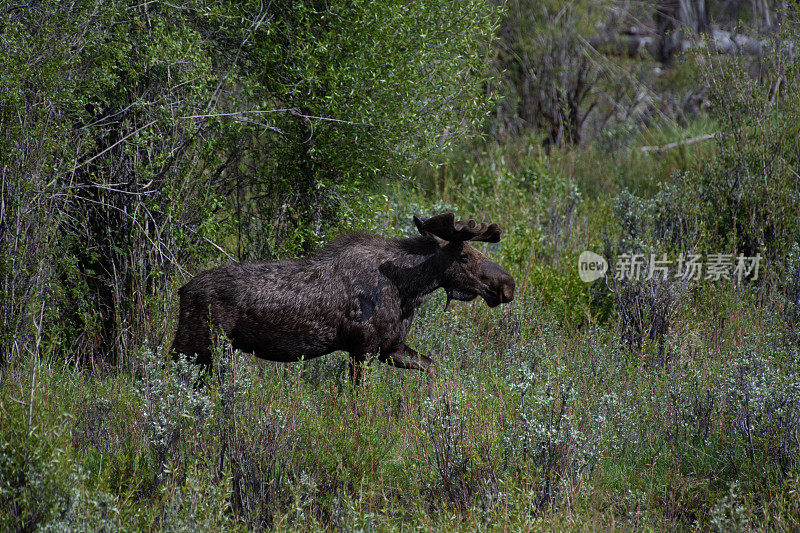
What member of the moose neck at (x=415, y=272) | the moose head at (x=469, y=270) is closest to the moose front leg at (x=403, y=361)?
the moose neck at (x=415, y=272)

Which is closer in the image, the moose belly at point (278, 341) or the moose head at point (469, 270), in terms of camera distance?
the moose belly at point (278, 341)

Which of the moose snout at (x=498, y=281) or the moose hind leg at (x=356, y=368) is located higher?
the moose snout at (x=498, y=281)

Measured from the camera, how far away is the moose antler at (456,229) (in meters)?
5.83

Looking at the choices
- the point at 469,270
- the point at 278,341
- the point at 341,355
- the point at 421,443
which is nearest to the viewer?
the point at 421,443

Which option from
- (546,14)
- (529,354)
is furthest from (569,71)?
(529,354)

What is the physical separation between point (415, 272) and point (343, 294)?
551mm

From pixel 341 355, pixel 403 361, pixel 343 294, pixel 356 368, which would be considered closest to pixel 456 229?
pixel 343 294

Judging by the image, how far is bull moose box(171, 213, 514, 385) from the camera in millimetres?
5730

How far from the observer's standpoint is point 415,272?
600 cm

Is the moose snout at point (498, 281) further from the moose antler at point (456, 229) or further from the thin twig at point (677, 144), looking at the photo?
the thin twig at point (677, 144)

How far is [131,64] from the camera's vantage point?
275 inches

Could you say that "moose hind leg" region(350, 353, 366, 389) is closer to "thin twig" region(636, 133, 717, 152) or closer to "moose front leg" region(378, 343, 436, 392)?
"moose front leg" region(378, 343, 436, 392)

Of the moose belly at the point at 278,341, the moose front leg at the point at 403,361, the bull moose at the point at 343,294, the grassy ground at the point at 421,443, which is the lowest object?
the grassy ground at the point at 421,443

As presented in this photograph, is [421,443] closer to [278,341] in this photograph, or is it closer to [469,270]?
[278,341]
